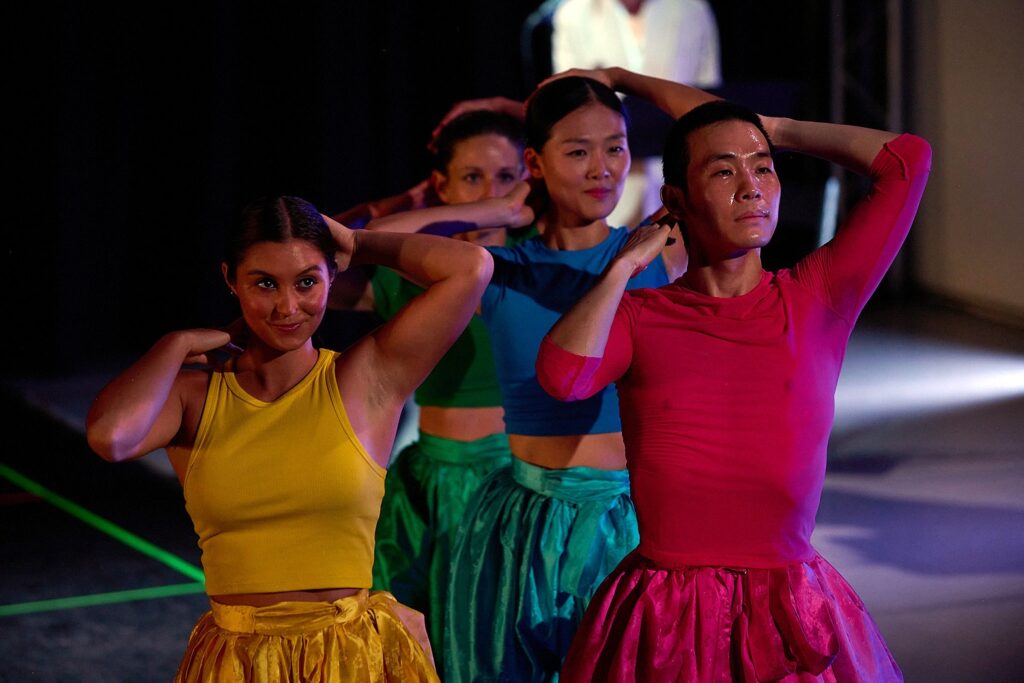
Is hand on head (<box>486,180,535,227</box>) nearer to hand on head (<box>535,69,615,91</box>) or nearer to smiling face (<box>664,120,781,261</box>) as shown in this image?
hand on head (<box>535,69,615,91</box>)

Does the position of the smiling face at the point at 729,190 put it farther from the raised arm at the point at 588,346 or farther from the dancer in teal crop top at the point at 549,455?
the dancer in teal crop top at the point at 549,455

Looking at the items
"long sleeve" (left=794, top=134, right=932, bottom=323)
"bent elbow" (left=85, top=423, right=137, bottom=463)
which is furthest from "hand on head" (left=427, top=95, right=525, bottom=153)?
"bent elbow" (left=85, top=423, right=137, bottom=463)

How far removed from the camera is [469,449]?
3.57 meters

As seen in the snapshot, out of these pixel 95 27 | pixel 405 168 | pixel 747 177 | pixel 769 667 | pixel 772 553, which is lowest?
pixel 769 667

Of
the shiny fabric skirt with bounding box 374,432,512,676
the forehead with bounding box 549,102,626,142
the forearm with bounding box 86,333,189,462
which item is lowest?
the shiny fabric skirt with bounding box 374,432,512,676

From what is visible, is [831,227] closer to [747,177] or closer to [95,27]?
[95,27]

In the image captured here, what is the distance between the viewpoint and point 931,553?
4609mm

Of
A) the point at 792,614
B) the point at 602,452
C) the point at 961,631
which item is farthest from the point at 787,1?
the point at 792,614

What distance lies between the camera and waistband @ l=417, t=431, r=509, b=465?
357cm

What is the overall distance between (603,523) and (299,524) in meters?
0.82

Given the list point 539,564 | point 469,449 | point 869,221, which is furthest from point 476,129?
point 869,221

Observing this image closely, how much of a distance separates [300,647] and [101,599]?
2.63 m

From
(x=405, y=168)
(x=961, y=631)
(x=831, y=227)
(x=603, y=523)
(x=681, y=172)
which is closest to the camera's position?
(x=681, y=172)

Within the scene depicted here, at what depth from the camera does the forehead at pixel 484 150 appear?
12.0ft
